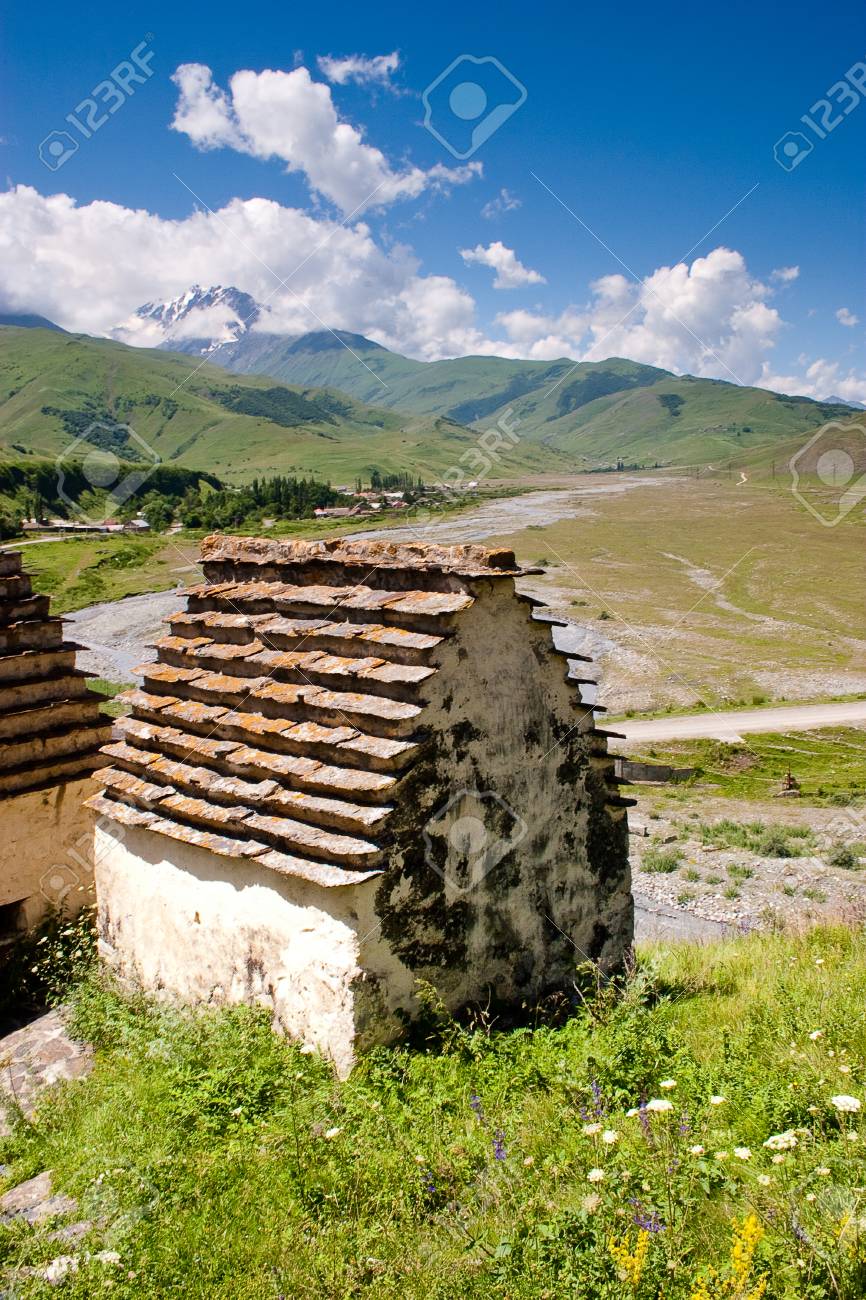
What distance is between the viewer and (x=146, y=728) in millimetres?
8383

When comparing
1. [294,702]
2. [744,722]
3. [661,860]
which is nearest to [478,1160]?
[294,702]

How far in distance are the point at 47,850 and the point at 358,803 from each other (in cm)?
509

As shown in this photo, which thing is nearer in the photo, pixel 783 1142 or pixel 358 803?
pixel 783 1142

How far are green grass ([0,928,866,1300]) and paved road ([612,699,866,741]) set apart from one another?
32518 millimetres

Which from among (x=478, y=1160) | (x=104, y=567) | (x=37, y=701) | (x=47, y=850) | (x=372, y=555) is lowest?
(x=104, y=567)

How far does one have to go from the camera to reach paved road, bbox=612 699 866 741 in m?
38.5

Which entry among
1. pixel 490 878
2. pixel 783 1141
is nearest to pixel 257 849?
pixel 490 878

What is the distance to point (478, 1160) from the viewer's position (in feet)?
15.2

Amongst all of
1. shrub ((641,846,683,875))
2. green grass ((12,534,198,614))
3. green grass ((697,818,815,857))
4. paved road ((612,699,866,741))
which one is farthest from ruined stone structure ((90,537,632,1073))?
green grass ((12,534,198,614))

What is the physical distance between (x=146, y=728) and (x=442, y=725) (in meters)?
3.30

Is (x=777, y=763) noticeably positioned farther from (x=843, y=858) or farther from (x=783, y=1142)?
(x=783, y=1142)

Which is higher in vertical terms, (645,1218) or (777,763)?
(645,1218)

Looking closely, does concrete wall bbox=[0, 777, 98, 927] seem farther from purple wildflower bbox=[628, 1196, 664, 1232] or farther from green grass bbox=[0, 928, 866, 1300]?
purple wildflower bbox=[628, 1196, 664, 1232]

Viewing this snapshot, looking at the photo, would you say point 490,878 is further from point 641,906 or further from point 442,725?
point 641,906
